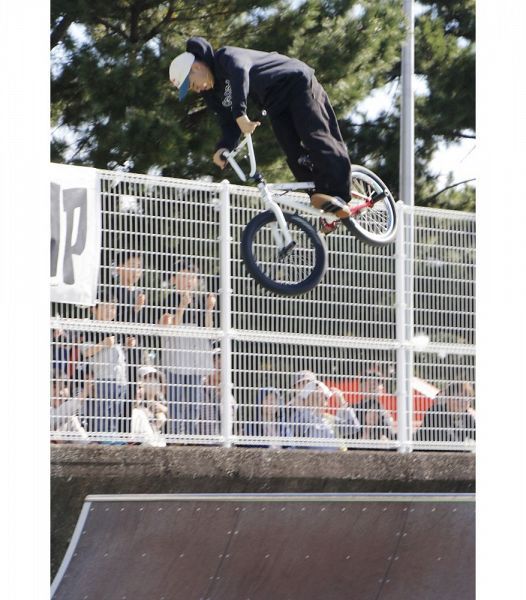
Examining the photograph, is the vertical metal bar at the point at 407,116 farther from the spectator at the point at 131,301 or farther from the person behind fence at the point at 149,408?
the person behind fence at the point at 149,408

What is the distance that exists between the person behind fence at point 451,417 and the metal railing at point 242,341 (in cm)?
1

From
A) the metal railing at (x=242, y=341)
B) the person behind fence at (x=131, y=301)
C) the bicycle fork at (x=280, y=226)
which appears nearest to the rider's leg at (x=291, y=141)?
the bicycle fork at (x=280, y=226)

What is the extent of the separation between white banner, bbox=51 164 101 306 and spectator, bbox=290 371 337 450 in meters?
1.64

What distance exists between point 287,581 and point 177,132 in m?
6.08

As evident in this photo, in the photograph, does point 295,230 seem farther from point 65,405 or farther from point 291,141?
point 65,405

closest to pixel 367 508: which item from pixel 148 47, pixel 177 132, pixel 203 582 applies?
pixel 203 582

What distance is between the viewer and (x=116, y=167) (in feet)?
47.0

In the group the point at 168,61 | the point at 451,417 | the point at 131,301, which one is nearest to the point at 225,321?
the point at 131,301

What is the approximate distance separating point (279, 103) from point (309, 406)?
2.22 m

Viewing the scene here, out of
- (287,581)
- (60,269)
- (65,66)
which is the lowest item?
(287,581)

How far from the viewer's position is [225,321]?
909 centimetres

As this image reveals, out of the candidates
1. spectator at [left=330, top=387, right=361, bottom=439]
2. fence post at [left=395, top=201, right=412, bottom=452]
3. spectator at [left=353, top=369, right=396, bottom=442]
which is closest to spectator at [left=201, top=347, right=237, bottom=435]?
spectator at [left=330, top=387, right=361, bottom=439]
